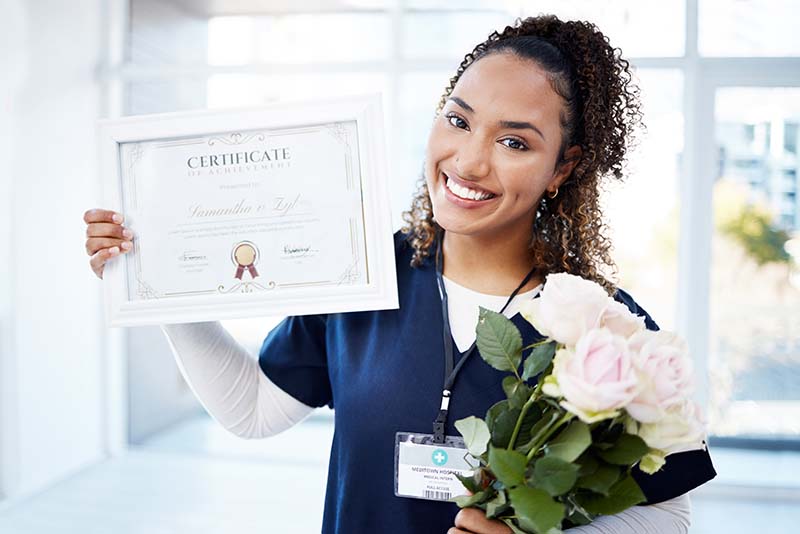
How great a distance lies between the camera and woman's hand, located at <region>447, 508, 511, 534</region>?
0.88 m

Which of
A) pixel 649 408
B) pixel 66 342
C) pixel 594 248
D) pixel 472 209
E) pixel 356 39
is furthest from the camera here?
pixel 356 39

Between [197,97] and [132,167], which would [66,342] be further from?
[132,167]

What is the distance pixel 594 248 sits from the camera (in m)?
1.35

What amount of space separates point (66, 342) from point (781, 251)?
4.27m

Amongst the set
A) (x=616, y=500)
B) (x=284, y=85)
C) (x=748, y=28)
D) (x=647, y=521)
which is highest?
(x=748, y=28)

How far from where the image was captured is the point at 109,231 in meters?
1.21

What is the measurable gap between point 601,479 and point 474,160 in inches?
21.6

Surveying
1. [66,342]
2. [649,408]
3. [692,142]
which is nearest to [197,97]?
[66,342]

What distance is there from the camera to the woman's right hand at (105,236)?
3.93ft

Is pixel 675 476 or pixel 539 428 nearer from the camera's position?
pixel 539 428

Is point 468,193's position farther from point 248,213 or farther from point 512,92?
point 248,213

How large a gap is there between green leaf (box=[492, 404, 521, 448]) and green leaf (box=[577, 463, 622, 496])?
103mm

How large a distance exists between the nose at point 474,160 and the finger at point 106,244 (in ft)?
1.93

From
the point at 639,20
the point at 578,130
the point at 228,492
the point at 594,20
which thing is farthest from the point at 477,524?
the point at 639,20
